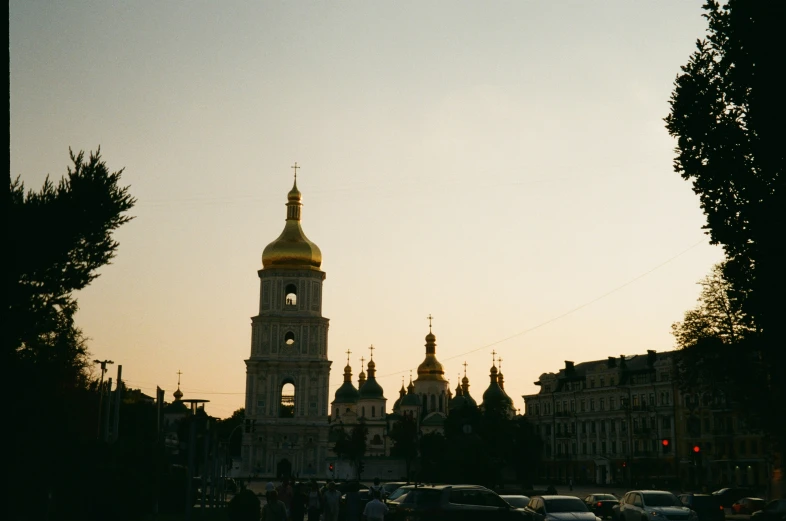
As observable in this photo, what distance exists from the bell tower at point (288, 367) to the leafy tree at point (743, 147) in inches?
3356

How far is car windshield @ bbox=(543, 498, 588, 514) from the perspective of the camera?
29.0m

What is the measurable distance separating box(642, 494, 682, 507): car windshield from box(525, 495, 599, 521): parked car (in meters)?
2.80

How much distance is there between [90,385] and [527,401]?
55.7 m

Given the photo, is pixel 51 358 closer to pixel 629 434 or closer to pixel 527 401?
pixel 629 434

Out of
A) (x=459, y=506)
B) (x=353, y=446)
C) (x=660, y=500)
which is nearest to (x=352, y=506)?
(x=459, y=506)

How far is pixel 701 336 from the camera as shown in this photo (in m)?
49.7

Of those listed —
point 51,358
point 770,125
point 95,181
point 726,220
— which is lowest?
point 51,358

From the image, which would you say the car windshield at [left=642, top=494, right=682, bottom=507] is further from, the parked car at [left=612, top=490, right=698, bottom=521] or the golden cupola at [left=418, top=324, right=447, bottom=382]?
the golden cupola at [left=418, top=324, right=447, bottom=382]

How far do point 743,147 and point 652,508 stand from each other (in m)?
12.3

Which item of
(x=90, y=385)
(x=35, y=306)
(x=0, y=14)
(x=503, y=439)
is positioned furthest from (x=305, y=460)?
(x=0, y=14)

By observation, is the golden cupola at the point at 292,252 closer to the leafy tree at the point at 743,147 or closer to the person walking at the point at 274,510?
the leafy tree at the point at 743,147

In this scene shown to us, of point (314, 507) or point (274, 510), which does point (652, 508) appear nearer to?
point (314, 507)

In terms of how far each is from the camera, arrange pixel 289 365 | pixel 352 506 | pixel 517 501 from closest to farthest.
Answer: pixel 352 506 → pixel 517 501 → pixel 289 365

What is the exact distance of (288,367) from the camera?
356ft
